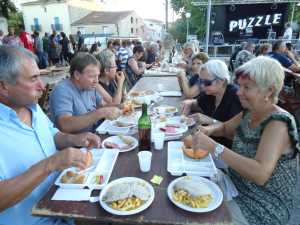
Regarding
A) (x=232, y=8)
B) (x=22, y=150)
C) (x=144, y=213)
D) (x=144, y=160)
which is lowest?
(x=144, y=213)

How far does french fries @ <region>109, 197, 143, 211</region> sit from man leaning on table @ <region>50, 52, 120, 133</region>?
3.51ft

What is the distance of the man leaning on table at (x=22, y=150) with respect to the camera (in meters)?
1.15

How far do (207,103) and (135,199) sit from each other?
178cm

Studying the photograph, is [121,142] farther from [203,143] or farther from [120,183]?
[203,143]

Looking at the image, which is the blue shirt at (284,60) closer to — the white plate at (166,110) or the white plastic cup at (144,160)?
the white plate at (166,110)

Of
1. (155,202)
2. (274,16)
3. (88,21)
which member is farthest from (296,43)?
(88,21)

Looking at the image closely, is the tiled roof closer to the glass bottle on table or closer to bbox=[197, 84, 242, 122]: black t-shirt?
bbox=[197, 84, 242, 122]: black t-shirt

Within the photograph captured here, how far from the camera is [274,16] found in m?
13.8

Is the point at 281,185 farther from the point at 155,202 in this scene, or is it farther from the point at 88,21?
the point at 88,21

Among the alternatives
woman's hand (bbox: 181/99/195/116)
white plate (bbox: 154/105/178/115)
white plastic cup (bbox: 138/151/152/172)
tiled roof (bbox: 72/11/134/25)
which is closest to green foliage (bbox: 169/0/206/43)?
tiled roof (bbox: 72/11/134/25)

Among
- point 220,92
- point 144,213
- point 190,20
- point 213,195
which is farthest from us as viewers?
point 190,20

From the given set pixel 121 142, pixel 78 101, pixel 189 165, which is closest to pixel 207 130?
pixel 189 165

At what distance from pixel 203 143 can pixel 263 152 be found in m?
0.33

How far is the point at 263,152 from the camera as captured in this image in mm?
1323
